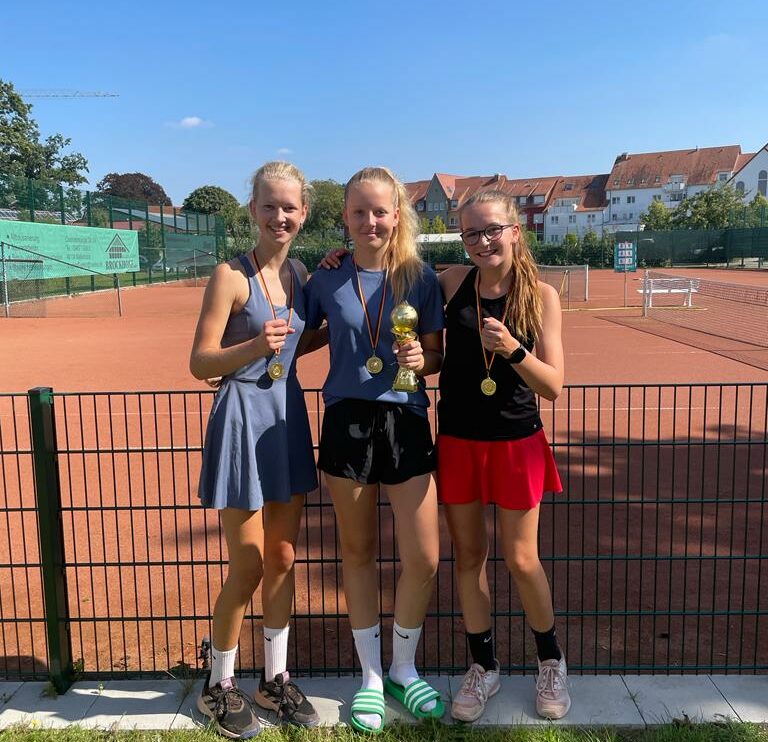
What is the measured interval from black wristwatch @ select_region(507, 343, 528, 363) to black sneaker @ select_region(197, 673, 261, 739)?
5.44 feet

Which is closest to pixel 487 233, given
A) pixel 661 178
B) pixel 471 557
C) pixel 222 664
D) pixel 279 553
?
pixel 471 557

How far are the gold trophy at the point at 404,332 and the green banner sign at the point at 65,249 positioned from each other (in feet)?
74.2

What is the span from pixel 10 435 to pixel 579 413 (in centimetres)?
625

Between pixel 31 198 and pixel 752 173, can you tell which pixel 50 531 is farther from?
pixel 752 173

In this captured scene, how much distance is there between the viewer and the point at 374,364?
2.67 meters

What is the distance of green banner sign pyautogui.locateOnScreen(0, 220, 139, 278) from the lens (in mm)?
23453

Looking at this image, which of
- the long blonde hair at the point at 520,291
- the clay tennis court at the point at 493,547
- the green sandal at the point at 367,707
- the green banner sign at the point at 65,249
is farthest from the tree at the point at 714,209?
the green sandal at the point at 367,707

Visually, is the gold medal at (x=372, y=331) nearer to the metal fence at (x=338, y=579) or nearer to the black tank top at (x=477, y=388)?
the black tank top at (x=477, y=388)

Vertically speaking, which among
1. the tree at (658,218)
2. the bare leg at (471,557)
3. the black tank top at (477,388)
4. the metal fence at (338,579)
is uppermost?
the tree at (658,218)

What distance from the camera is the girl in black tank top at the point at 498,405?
2.76 m

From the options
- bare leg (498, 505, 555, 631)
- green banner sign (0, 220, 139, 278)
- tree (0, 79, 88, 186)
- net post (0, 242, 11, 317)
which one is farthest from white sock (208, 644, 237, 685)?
tree (0, 79, 88, 186)

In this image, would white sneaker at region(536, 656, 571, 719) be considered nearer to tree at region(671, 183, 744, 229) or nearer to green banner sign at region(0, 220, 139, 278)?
green banner sign at region(0, 220, 139, 278)

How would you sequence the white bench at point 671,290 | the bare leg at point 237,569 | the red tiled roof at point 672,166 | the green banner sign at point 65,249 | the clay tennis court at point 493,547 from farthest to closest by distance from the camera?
the red tiled roof at point 672,166, the green banner sign at point 65,249, the white bench at point 671,290, the clay tennis court at point 493,547, the bare leg at point 237,569

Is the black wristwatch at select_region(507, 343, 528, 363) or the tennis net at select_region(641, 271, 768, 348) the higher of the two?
the black wristwatch at select_region(507, 343, 528, 363)
